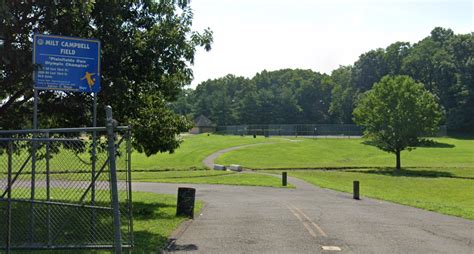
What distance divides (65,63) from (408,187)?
99.4 ft

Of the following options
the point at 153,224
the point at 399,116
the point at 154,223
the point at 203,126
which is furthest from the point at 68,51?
the point at 203,126

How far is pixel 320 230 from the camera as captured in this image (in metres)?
12.7

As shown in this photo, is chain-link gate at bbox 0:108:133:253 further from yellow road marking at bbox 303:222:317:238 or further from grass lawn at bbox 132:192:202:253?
yellow road marking at bbox 303:222:317:238

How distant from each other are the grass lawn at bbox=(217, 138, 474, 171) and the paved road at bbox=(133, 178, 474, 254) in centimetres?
3353

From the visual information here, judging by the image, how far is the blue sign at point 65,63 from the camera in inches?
395

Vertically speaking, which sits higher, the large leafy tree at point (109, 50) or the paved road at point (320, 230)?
the large leafy tree at point (109, 50)

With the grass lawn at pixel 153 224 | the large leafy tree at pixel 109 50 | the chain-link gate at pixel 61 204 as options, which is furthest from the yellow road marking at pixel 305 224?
the large leafy tree at pixel 109 50

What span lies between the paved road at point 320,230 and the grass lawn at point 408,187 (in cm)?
396

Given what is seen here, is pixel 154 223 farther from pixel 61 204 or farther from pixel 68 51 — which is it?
pixel 61 204

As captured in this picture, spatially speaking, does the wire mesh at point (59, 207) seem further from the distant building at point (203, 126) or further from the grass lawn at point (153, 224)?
the distant building at point (203, 126)

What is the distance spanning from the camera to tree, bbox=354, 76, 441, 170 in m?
53.5

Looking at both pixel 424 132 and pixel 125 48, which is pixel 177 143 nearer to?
pixel 125 48

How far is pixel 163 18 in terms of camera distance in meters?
15.8

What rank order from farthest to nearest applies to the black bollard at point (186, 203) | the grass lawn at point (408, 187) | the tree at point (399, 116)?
Result: the tree at point (399, 116), the grass lawn at point (408, 187), the black bollard at point (186, 203)
